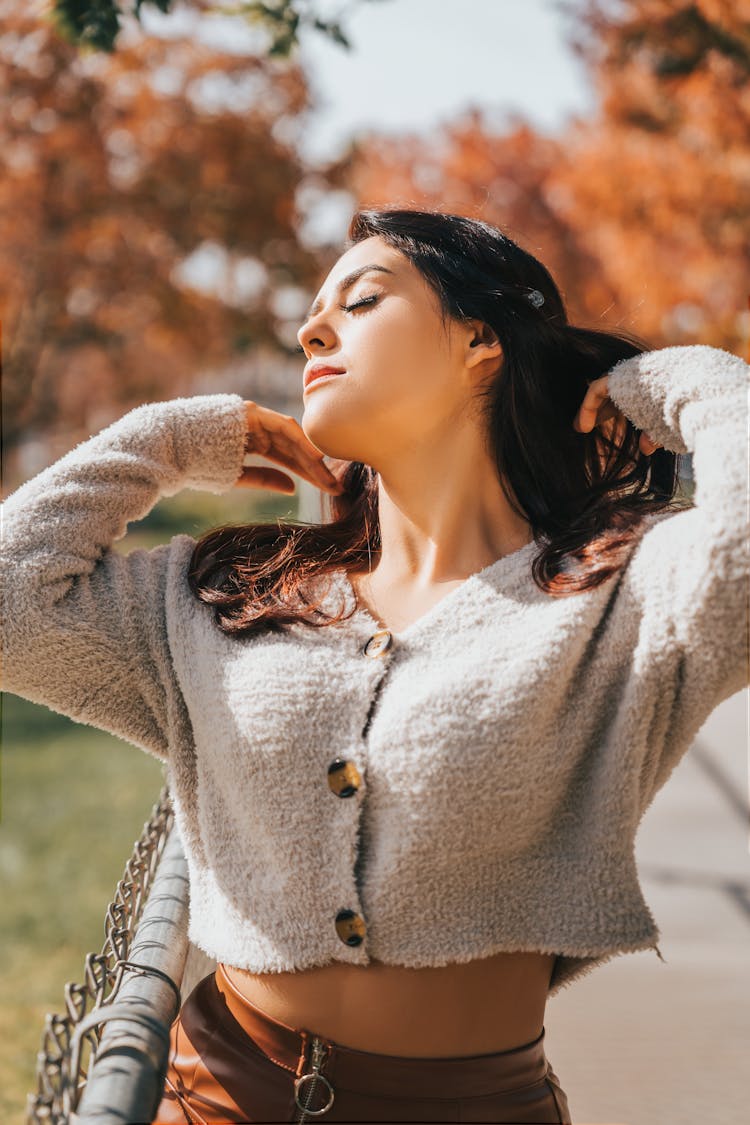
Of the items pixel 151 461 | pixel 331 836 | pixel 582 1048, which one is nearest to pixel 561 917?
pixel 331 836

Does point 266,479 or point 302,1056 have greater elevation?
point 266,479

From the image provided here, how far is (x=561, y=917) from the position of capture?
1839 mm

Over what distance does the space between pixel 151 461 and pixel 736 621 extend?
1.15m

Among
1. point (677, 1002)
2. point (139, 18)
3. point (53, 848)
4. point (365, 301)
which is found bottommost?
point (53, 848)

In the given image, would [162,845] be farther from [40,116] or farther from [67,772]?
[40,116]

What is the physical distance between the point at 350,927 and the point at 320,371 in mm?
947

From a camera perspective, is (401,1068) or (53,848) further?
(53,848)

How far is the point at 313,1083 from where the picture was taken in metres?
1.80

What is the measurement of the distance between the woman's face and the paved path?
75.1 inches

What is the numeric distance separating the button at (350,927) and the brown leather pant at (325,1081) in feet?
0.53

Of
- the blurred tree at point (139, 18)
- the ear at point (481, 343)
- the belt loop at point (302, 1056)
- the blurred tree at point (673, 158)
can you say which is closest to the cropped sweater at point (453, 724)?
the belt loop at point (302, 1056)

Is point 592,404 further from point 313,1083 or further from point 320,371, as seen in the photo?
point 313,1083

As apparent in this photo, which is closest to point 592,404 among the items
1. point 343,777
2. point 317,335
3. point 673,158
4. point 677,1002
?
point 317,335

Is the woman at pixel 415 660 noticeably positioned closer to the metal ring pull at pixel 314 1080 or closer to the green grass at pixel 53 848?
the metal ring pull at pixel 314 1080
